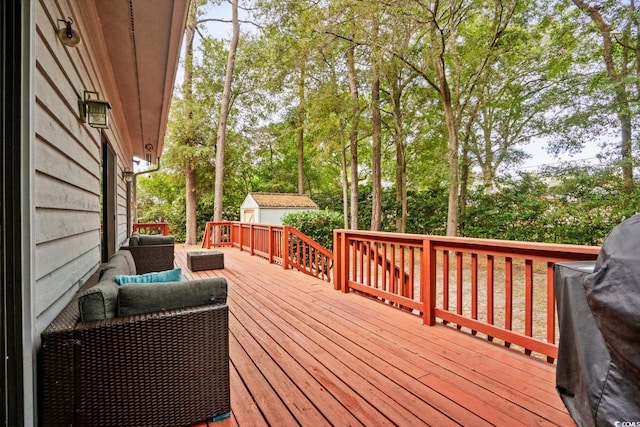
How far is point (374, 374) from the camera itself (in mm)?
2109

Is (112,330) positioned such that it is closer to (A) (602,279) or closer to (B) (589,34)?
(A) (602,279)

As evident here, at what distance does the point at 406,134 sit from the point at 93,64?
1170 centimetres

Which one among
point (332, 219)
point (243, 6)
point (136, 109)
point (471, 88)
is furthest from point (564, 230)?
point (243, 6)

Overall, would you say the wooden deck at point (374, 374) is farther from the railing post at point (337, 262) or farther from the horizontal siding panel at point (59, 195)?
the horizontal siding panel at point (59, 195)

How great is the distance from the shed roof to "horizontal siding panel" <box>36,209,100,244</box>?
34.6ft

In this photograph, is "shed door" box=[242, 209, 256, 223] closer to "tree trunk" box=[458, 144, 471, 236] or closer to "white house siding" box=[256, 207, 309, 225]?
"white house siding" box=[256, 207, 309, 225]

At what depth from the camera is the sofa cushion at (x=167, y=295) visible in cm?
163

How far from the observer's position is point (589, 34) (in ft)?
27.6

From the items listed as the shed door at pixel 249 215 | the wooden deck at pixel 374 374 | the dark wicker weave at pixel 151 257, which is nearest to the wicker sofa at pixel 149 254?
the dark wicker weave at pixel 151 257

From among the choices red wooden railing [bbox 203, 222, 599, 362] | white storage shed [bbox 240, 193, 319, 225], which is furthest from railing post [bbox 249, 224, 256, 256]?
white storage shed [bbox 240, 193, 319, 225]

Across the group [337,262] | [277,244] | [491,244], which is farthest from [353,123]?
[491,244]

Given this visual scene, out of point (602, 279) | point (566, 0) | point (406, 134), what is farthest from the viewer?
point (406, 134)

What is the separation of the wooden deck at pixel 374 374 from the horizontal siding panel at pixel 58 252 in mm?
1233

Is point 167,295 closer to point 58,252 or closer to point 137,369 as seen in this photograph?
point 137,369
